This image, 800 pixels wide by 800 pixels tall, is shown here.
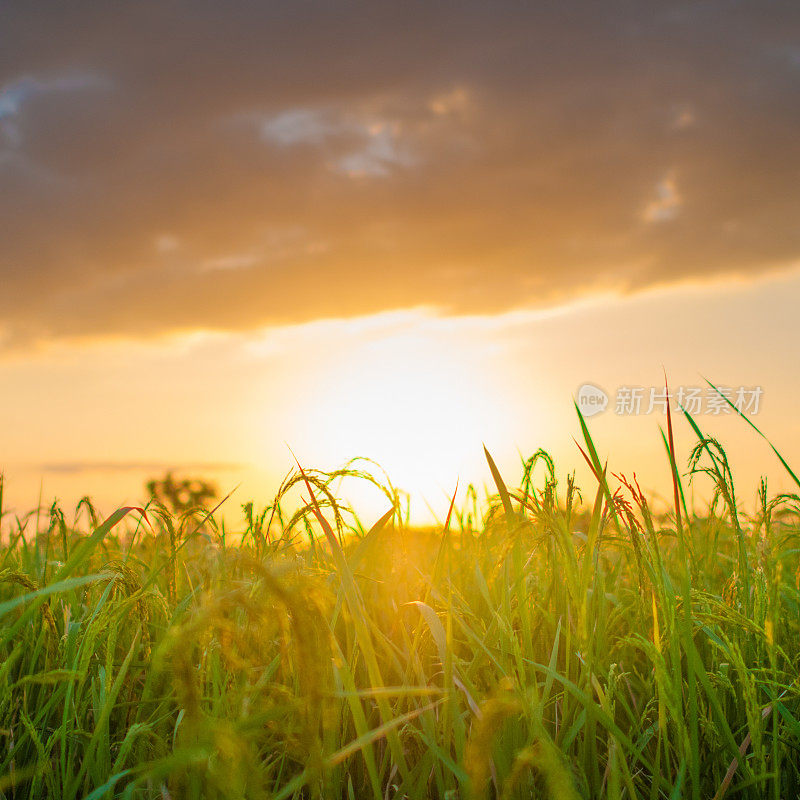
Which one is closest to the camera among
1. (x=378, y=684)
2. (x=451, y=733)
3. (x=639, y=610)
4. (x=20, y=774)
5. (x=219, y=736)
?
(x=219, y=736)

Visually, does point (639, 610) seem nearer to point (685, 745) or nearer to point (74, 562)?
point (685, 745)

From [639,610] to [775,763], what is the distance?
23.9 inches

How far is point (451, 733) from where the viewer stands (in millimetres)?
1981

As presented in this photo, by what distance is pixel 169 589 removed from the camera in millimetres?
2816

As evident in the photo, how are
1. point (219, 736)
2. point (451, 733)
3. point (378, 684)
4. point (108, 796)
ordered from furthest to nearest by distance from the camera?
point (451, 733) < point (108, 796) < point (378, 684) < point (219, 736)

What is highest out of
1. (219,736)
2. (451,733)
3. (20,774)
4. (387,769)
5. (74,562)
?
(74,562)

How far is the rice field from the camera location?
1670 millimetres

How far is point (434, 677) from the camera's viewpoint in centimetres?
245

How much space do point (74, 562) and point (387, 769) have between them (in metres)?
1.12

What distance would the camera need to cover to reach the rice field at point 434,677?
1.67 m

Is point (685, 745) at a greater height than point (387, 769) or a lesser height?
greater

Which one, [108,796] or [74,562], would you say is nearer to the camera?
[108,796]

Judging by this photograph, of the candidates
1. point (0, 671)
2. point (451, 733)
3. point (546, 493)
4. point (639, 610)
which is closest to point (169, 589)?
point (0, 671)

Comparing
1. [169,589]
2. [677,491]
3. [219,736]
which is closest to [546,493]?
[677,491]
